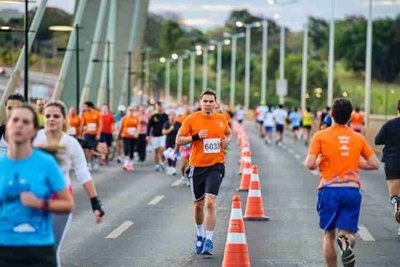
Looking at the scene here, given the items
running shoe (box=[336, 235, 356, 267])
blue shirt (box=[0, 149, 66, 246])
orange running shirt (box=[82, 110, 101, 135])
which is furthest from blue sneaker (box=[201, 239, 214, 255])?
orange running shirt (box=[82, 110, 101, 135])

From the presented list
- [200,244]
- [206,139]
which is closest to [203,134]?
[206,139]

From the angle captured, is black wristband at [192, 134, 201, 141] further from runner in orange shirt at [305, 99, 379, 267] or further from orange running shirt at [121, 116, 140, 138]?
orange running shirt at [121, 116, 140, 138]

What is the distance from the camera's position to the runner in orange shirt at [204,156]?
14.7 m

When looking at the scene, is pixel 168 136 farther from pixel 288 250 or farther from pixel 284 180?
pixel 288 250

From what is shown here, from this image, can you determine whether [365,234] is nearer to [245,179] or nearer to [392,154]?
[392,154]

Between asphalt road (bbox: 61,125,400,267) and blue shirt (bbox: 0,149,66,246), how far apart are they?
5821mm

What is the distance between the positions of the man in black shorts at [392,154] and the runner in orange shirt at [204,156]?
215 cm

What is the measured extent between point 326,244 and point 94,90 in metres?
49.0

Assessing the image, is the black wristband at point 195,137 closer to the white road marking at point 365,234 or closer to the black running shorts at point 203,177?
the black running shorts at point 203,177

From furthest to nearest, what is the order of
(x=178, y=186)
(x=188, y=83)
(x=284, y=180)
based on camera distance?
1. (x=188, y=83)
2. (x=284, y=180)
3. (x=178, y=186)

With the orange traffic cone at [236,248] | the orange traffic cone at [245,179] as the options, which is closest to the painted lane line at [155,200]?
the orange traffic cone at [245,179]

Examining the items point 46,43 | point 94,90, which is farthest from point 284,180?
point 46,43

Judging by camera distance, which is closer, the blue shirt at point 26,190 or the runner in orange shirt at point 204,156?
the blue shirt at point 26,190

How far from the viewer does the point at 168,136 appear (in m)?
31.0
